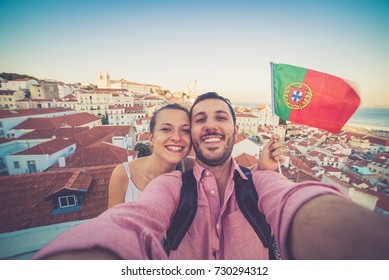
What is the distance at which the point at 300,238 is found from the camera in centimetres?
72

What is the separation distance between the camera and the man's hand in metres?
1.46

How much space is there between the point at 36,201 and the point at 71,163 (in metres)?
4.75

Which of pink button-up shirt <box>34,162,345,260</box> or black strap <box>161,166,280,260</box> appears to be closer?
pink button-up shirt <box>34,162,345,260</box>

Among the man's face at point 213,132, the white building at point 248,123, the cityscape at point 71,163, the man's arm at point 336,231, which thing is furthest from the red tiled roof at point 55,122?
the white building at point 248,123

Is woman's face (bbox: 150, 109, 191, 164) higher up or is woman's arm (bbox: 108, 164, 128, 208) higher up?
woman's face (bbox: 150, 109, 191, 164)

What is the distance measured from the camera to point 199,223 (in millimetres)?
1131

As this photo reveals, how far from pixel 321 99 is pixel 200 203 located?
68.8 inches

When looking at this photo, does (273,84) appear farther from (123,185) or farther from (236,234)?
(123,185)

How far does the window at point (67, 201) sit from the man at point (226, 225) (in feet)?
12.2

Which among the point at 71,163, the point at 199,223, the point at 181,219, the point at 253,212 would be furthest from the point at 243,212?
the point at 71,163

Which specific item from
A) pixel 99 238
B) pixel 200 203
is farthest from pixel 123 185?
pixel 99 238

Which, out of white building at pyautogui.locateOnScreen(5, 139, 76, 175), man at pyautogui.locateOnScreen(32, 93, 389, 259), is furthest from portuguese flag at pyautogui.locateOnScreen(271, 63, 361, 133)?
white building at pyautogui.locateOnScreen(5, 139, 76, 175)

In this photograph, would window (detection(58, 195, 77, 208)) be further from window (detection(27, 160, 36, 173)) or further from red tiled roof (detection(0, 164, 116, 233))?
window (detection(27, 160, 36, 173))

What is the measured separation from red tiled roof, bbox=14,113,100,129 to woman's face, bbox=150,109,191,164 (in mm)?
17484
